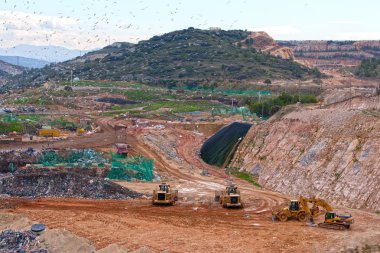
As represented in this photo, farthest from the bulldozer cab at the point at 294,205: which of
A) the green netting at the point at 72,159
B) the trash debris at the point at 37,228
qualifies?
the green netting at the point at 72,159

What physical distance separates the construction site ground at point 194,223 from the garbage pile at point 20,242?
2.79 metres

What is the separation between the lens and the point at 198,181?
45375mm

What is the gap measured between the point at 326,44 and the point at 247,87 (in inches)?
3745

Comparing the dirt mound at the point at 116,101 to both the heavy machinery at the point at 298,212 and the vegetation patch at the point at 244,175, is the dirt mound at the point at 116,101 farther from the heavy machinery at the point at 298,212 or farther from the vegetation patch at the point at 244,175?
the heavy machinery at the point at 298,212

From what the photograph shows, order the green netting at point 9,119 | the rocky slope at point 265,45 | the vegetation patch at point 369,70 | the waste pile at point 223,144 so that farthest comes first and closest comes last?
the rocky slope at point 265,45
the vegetation patch at point 369,70
the green netting at point 9,119
the waste pile at point 223,144

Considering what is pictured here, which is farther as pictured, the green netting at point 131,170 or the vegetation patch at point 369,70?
the vegetation patch at point 369,70

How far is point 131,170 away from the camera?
150ft

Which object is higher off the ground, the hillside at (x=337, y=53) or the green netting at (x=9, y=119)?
the hillside at (x=337, y=53)

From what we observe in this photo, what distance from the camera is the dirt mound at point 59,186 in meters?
38.0

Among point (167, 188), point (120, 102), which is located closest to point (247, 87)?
point (120, 102)

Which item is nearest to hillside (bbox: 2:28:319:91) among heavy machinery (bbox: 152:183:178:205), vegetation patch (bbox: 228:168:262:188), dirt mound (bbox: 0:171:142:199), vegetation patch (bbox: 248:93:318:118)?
vegetation patch (bbox: 248:93:318:118)

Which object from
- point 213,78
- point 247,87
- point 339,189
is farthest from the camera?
point 213,78

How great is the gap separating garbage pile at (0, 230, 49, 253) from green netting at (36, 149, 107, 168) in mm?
18355

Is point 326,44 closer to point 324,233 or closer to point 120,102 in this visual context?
point 120,102
